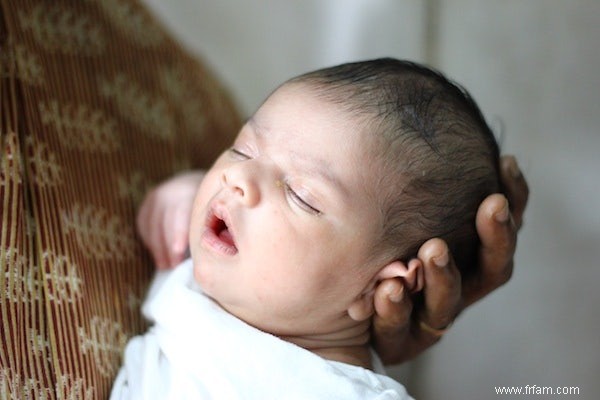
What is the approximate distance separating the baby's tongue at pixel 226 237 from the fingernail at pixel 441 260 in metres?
0.24

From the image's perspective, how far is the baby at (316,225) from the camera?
32.4 inches

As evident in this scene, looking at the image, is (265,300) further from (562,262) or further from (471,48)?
(471,48)

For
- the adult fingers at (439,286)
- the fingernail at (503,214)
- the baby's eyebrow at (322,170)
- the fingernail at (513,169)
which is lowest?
the adult fingers at (439,286)

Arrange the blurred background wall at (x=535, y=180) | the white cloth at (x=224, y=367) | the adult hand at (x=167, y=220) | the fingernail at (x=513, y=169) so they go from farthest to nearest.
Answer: the blurred background wall at (x=535, y=180) < the adult hand at (x=167, y=220) < the fingernail at (x=513, y=169) < the white cloth at (x=224, y=367)

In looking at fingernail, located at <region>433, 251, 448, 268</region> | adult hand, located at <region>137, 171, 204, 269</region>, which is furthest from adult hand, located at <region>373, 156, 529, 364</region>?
adult hand, located at <region>137, 171, 204, 269</region>

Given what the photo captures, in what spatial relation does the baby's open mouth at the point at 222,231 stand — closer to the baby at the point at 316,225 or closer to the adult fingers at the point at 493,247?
the baby at the point at 316,225

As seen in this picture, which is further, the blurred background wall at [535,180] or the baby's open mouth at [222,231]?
the blurred background wall at [535,180]

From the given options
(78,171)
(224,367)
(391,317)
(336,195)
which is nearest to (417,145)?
(336,195)

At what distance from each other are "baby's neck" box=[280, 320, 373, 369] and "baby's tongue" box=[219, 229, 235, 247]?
14cm

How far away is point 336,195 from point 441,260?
0.48 feet

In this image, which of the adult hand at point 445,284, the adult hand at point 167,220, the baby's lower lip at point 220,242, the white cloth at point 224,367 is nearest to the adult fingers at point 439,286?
the adult hand at point 445,284

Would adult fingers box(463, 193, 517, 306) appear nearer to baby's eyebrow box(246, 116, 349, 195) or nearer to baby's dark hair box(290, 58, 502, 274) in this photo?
baby's dark hair box(290, 58, 502, 274)

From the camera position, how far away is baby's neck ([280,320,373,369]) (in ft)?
2.93

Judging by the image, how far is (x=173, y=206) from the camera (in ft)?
3.50
